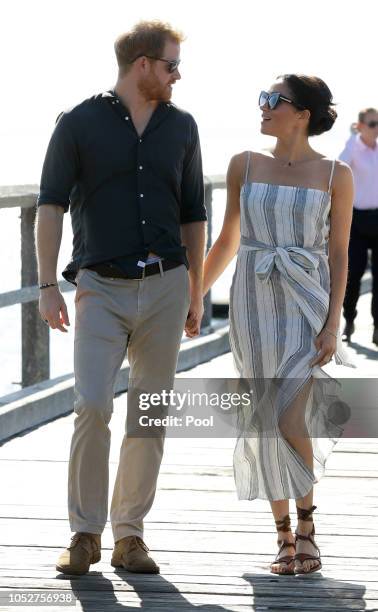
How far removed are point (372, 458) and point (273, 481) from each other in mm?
2148

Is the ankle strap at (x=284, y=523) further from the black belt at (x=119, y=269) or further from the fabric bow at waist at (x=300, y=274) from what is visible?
the black belt at (x=119, y=269)

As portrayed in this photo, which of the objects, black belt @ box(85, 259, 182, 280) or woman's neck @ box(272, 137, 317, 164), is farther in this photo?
woman's neck @ box(272, 137, 317, 164)

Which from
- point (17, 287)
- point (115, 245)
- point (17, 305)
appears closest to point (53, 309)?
point (115, 245)

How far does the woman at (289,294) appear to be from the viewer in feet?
17.0

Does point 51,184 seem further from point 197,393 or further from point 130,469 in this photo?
point 197,393

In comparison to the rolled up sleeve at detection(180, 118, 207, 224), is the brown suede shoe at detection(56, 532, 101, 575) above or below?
below

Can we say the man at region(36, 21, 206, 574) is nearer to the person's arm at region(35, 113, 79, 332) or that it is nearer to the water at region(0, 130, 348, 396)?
the person's arm at region(35, 113, 79, 332)

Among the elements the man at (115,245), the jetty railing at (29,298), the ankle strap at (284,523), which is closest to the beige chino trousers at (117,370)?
the man at (115,245)

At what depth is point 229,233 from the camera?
5422 mm

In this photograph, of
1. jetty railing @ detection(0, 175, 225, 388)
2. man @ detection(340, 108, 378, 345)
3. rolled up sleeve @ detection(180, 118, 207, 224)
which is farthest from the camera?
man @ detection(340, 108, 378, 345)

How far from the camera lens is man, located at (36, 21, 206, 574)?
16.6ft

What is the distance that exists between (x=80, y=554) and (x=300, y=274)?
116 centimetres

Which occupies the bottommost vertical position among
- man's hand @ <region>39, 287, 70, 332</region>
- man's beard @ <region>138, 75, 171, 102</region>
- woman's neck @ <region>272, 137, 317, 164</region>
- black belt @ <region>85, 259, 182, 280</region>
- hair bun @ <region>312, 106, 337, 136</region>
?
man's hand @ <region>39, 287, 70, 332</region>
